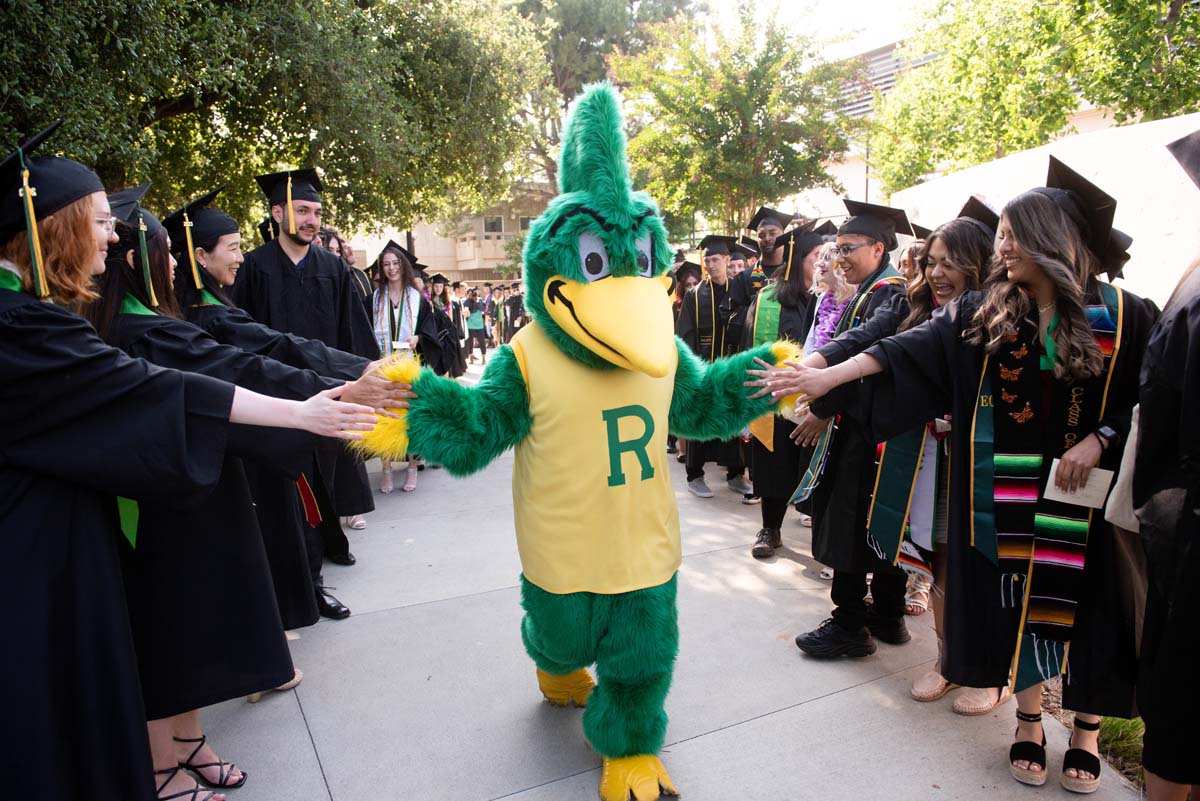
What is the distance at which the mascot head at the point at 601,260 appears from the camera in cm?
246

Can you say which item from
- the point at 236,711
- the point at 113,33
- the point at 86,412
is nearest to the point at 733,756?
the point at 236,711

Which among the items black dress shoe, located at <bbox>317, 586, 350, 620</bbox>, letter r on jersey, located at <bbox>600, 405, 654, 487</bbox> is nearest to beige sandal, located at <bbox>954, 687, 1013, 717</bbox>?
letter r on jersey, located at <bbox>600, 405, 654, 487</bbox>

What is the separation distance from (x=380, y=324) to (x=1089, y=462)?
5.93 metres

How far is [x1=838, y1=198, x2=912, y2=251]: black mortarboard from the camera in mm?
3789

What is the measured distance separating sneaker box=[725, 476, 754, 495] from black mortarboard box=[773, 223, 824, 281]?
2175mm

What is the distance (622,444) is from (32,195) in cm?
179

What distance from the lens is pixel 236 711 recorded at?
3.34 metres

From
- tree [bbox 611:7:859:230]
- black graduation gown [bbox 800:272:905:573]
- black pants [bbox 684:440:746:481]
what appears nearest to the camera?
black graduation gown [bbox 800:272:905:573]

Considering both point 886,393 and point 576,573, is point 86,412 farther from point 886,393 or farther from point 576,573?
point 886,393

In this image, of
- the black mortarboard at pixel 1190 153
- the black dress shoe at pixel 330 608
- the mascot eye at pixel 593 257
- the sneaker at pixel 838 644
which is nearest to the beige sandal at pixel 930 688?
the sneaker at pixel 838 644

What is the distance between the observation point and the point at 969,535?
2775 millimetres

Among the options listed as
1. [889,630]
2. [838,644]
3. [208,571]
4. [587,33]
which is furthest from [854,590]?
[587,33]

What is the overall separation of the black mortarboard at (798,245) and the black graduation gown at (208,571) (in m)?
3.61

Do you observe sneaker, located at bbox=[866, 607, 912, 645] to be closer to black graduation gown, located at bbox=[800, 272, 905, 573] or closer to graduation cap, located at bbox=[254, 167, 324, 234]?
black graduation gown, located at bbox=[800, 272, 905, 573]
